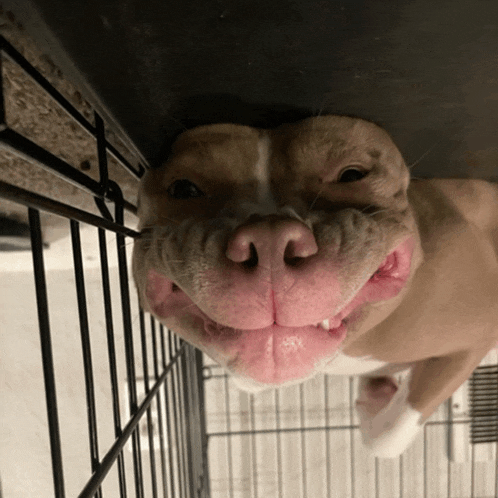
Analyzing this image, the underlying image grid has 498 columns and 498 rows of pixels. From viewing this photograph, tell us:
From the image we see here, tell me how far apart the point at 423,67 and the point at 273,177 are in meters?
0.29

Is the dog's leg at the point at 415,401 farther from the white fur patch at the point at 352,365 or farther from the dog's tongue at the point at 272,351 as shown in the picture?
the dog's tongue at the point at 272,351

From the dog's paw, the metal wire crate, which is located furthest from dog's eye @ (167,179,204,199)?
the dog's paw

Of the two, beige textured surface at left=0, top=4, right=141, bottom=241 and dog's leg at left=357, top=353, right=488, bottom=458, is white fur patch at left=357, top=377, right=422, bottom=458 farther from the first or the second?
beige textured surface at left=0, top=4, right=141, bottom=241

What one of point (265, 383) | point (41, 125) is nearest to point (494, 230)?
point (265, 383)

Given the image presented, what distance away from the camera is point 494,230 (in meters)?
1.16

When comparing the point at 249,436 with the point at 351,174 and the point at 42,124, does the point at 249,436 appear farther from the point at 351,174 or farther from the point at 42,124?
the point at 42,124

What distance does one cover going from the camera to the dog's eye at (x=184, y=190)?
33.0 inches

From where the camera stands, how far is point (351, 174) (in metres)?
0.82

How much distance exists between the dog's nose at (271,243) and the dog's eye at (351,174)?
0.21 meters

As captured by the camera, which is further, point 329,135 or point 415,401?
point 415,401

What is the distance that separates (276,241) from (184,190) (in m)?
0.30

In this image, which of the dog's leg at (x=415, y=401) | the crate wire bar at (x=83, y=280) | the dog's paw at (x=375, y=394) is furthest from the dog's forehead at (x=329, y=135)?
the dog's paw at (x=375, y=394)

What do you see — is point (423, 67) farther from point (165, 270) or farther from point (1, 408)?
point (1, 408)

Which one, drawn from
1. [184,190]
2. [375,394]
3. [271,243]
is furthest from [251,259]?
[375,394]
